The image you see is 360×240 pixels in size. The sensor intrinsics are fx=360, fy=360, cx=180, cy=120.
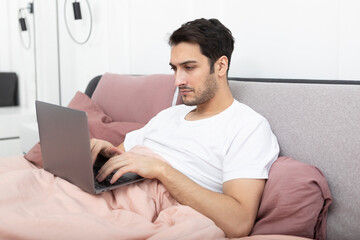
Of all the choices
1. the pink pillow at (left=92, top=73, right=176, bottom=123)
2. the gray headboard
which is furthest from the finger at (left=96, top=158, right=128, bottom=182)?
the pink pillow at (left=92, top=73, right=176, bottom=123)

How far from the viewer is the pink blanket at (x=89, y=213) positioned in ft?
2.65

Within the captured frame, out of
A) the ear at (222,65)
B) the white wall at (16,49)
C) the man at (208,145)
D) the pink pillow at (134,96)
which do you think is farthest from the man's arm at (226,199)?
the white wall at (16,49)

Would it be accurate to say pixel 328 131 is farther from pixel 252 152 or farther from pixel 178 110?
pixel 178 110

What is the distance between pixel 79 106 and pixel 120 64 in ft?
2.69

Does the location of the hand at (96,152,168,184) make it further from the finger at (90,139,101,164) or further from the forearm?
the finger at (90,139,101,164)

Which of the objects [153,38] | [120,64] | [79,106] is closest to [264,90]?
[79,106]

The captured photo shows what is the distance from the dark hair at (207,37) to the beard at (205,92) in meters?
0.04

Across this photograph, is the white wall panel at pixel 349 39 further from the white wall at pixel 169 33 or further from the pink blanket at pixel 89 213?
the pink blanket at pixel 89 213

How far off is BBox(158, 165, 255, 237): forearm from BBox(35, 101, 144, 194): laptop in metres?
0.12

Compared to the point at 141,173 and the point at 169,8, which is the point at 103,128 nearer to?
the point at 141,173

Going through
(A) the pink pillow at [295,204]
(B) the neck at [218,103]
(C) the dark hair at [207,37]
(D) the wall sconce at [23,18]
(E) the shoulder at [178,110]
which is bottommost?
(A) the pink pillow at [295,204]

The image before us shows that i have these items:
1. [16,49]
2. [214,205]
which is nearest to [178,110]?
[214,205]

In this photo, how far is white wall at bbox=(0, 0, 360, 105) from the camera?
137cm

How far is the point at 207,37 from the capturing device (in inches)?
49.6
